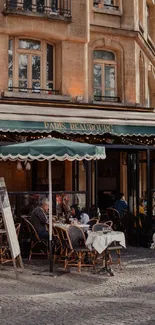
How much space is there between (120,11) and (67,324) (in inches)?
566

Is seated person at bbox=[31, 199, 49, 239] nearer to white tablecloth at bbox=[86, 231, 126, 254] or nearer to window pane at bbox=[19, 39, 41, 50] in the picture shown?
white tablecloth at bbox=[86, 231, 126, 254]

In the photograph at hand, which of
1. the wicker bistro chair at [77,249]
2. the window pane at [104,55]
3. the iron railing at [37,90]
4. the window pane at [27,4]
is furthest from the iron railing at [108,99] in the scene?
the wicker bistro chair at [77,249]

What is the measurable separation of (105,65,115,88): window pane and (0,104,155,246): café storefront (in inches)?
132

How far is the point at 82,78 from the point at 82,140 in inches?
101

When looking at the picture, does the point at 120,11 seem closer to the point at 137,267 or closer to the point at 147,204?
the point at 147,204

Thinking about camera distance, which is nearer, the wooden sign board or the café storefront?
the wooden sign board

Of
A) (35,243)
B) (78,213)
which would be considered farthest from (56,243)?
(78,213)

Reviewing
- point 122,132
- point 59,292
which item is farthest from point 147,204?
point 59,292

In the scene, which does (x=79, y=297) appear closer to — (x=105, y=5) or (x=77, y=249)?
(x=77, y=249)

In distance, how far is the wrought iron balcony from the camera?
16422 millimetres

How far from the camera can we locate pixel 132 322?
21.8ft

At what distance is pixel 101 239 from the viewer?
32.9ft

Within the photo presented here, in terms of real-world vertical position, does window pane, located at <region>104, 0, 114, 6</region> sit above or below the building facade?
above

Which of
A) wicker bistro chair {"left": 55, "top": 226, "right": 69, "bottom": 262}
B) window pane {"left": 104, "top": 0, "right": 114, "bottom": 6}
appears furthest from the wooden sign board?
window pane {"left": 104, "top": 0, "right": 114, "bottom": 6}
